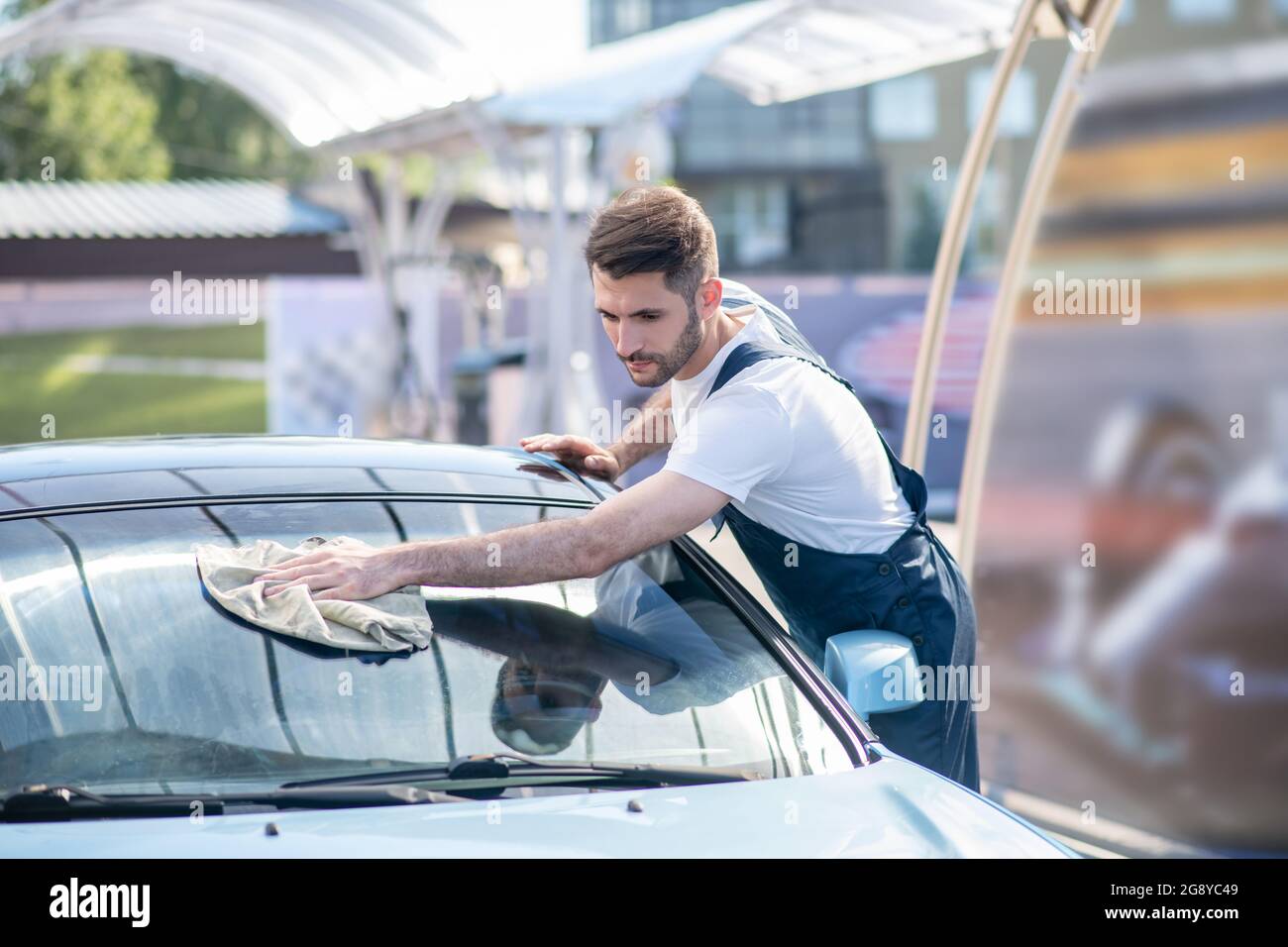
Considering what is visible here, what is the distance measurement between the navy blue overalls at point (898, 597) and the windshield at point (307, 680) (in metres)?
0.39

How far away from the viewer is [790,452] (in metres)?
2.78

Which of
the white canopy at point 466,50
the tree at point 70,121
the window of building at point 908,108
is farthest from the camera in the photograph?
the window of building at point 908,108

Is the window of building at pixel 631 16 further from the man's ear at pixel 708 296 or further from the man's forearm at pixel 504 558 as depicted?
the man's forearm at pixel 504 558

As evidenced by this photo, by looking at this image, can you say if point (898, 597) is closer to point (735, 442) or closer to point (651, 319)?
point (735, 442)

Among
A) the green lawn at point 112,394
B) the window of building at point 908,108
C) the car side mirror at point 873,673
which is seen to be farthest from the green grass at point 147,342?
the car side mirror at point 873,673

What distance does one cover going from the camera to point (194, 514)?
2.56 meters

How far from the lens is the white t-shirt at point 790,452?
2.70 metres

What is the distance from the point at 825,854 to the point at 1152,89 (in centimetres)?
785

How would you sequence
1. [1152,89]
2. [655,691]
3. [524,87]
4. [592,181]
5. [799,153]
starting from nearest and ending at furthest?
[655,691], [1152,89], [524,87], [592,181], [799,153]

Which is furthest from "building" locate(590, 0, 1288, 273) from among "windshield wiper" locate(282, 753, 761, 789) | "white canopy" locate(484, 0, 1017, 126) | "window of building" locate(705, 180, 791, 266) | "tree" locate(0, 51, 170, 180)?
"tree" locate(0, 51, 170, 180)

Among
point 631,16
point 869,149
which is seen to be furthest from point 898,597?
point 631,16

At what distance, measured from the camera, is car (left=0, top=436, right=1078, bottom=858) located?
1.98 meters
